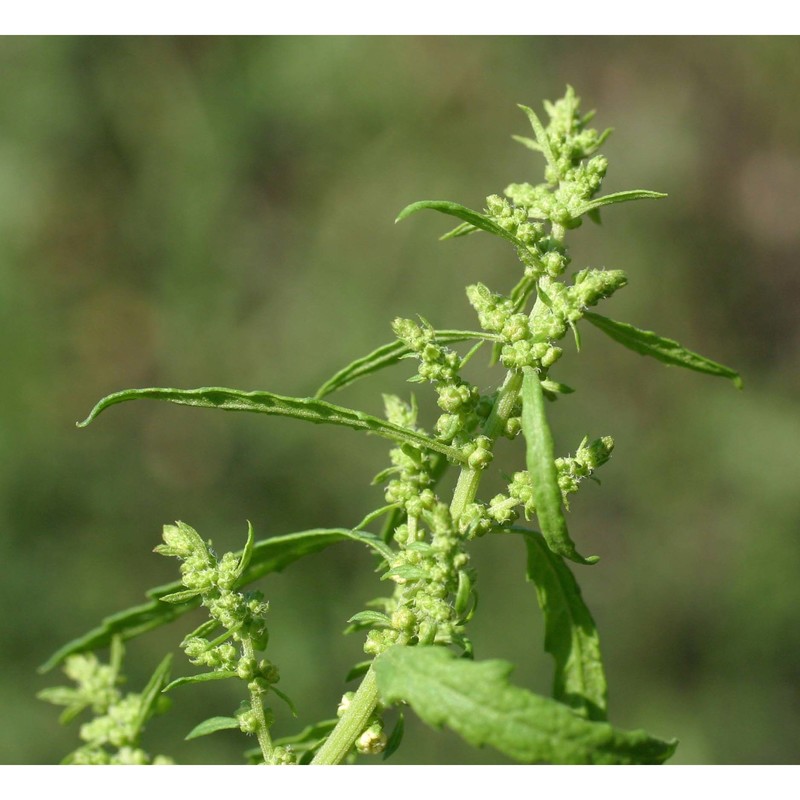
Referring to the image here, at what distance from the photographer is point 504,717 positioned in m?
1.49

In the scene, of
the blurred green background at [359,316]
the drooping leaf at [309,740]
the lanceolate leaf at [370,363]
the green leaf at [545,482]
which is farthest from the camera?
the blurred green background at [359,316]

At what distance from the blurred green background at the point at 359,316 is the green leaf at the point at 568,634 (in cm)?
403

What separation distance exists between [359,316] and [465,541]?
4841 mm

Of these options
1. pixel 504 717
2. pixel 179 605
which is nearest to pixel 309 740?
pixel 179 605

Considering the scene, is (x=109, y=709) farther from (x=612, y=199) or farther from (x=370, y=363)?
(x=612, y=199)

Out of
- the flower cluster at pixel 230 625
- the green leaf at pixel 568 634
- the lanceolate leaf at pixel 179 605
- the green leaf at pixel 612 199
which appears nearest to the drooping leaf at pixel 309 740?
the flower cluster at pixel 230 625

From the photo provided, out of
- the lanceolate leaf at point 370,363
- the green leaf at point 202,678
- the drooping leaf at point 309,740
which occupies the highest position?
the lanceolate leaf at point 370,363

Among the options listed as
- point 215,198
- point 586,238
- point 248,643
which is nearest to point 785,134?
point 586,238

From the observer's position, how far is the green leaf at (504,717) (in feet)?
4.81

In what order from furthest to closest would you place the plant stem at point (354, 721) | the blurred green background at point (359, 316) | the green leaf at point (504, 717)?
the blurred green background at point (359, 316) → the plant stem at point (354, 721) → the green leaf at point (504, 717)

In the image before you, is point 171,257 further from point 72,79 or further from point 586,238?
point 586,238

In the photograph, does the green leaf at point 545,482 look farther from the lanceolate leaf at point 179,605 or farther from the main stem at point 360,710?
the lanceolate leaf at point 179,605

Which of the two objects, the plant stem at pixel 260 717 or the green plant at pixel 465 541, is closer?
the green plant at pixel 465 541

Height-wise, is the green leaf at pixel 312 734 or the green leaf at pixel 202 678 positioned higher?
the green leaf at pixel 202 678
